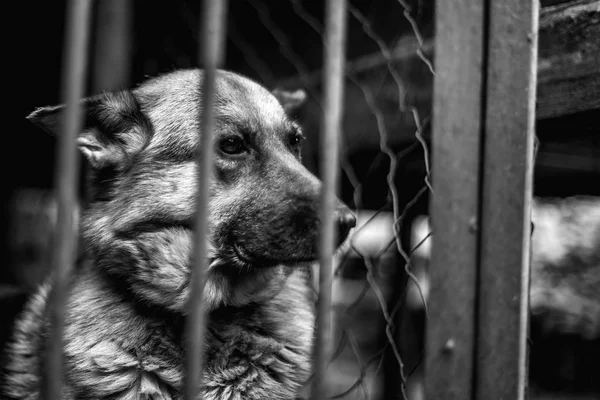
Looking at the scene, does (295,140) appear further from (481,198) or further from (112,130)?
(481,198)

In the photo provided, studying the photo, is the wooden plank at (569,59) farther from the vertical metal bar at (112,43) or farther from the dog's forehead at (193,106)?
the vertical metal bar at (112,43)

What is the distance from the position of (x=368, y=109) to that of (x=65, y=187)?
228 centimetres

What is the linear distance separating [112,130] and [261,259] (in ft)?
2.38

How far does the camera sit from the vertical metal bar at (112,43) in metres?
3.83

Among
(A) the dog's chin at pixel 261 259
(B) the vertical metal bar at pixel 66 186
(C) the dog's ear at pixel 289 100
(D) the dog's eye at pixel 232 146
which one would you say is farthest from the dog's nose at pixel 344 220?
(C) the dog's ear at pixel 289 100

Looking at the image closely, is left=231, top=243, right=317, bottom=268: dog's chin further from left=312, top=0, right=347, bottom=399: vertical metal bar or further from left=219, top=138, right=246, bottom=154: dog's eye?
left=312, top=0, right=347, bottom=399: vertical metal bar

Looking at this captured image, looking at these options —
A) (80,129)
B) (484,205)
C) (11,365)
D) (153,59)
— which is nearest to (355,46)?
(153,59)

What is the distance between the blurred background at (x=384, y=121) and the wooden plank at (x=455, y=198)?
241mm

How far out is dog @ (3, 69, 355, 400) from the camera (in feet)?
5.44

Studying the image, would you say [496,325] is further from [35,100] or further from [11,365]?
[35,100]

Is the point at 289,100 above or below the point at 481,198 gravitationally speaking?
above

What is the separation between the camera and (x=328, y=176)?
108 cm

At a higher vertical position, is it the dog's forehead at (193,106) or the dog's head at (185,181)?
the dog's forehead at (193,106)

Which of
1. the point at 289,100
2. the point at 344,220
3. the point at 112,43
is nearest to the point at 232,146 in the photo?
the point at 344,220
